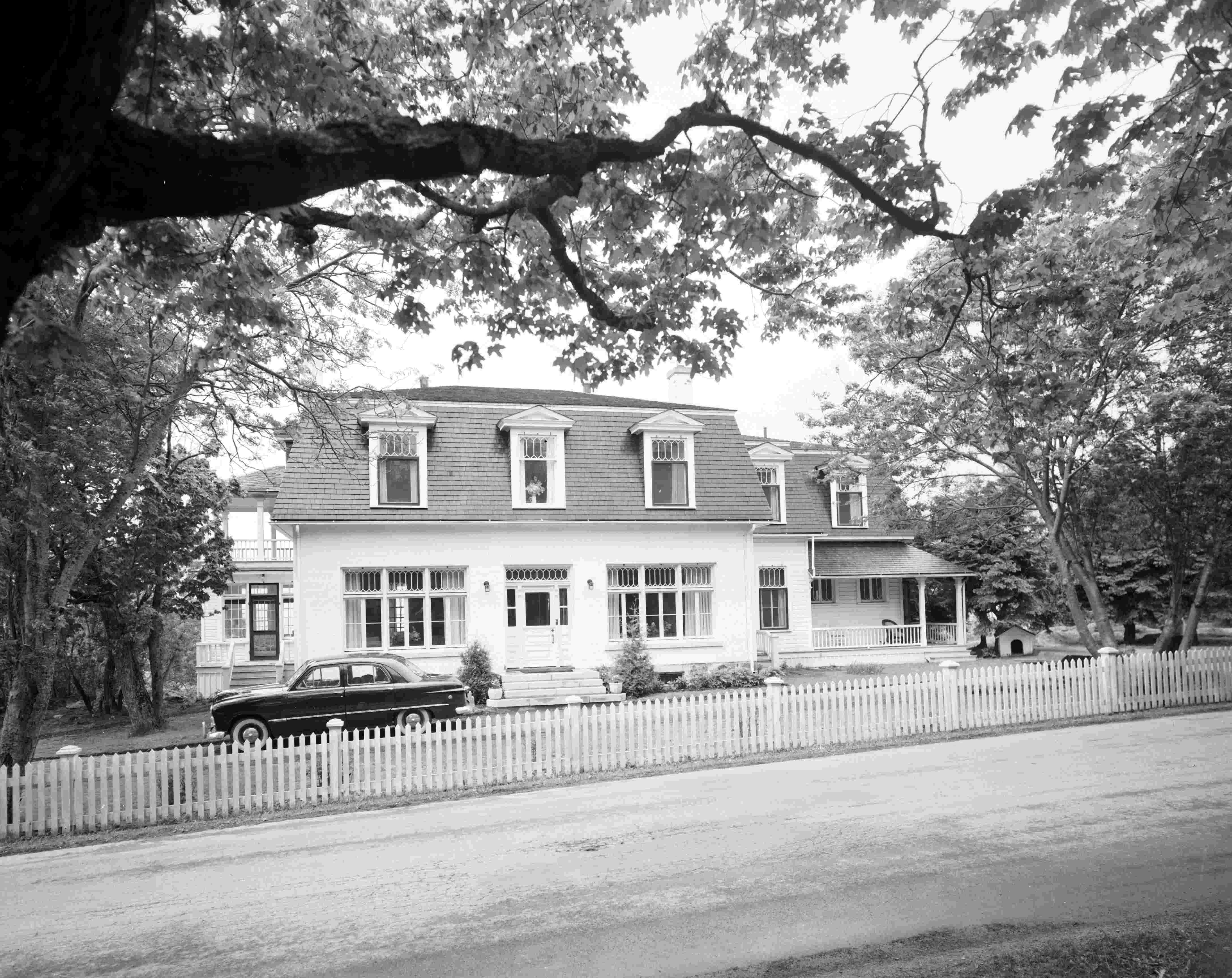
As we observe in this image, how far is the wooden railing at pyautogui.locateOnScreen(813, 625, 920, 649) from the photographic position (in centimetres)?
2900

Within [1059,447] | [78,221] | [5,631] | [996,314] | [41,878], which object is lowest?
[41,878]

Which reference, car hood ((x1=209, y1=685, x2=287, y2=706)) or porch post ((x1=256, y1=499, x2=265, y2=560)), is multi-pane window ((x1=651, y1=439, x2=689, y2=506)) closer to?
car hood ((x1=209, y1=685, x2=287, y2=706))

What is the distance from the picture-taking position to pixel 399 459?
77.5 ft

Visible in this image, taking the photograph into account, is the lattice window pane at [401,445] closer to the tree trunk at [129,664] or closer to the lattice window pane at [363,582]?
the lattice window pane at [363,582]

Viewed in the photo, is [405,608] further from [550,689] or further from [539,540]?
[550,689]

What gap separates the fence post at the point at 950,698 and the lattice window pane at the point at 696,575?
1048cm

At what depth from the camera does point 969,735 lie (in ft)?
48.9

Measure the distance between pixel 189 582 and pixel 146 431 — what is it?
30.2 ft

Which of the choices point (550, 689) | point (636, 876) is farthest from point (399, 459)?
point (636, 876)

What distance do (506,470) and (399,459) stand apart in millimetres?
2883

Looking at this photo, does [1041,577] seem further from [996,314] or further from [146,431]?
[146,431]

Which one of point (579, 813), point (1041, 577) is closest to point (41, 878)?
point (579, 813)

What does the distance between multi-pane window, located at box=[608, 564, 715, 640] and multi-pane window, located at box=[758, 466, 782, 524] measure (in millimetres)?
4637

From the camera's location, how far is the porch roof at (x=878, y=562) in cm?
2983
